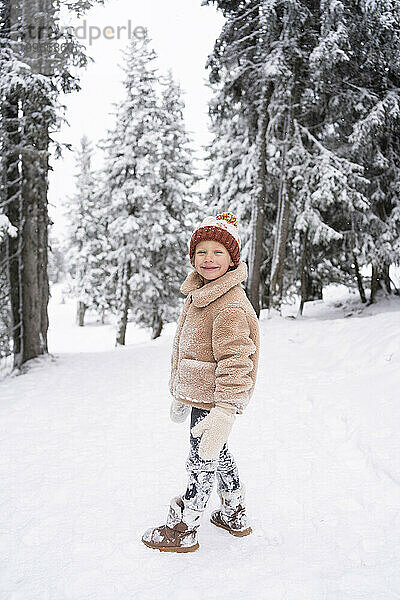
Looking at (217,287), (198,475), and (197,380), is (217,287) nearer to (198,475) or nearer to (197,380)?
(197,380)

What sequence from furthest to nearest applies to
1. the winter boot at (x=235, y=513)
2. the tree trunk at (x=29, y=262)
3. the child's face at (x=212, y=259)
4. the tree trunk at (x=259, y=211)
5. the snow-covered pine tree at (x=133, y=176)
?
the snow-covered pine tree at (x=133, y=176) → the tree trunk at (x=259, y=211) → the tree trunk at (x=29, y=262) → the winter boot at (x=235, y=513) → the child's face at (x=212, y=259)

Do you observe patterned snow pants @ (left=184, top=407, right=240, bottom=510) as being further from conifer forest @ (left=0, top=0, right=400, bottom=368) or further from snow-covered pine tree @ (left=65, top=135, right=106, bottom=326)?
snow-covered pine tree @ (left=65, top=135, right=106, bottom=326)

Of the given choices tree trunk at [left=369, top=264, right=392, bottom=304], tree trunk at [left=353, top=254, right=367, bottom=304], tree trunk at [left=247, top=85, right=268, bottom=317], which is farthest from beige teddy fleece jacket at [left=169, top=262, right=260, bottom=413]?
tree trunk at [left=369, top=264, right=392, bottom=304]

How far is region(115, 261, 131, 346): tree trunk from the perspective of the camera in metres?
19.9

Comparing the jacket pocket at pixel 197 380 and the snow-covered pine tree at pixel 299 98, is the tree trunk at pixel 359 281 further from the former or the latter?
the jacket pocket at pixel 197 380

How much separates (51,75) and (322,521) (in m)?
9.93

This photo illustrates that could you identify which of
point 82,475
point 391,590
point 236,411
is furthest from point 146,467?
point 391,590

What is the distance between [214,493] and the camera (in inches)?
155

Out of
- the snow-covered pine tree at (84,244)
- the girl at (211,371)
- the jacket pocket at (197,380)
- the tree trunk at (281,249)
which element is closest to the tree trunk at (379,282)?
the tree trunk at (281,249)

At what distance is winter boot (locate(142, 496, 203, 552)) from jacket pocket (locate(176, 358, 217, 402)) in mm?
769

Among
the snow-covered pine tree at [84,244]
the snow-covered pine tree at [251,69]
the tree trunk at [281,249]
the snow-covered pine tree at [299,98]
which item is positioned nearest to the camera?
the snow-covered pine tree at [299,98]

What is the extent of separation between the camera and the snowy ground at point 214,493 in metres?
2.79

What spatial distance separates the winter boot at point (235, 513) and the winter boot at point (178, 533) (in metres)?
0.29

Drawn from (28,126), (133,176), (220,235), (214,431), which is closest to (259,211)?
(28,126)
